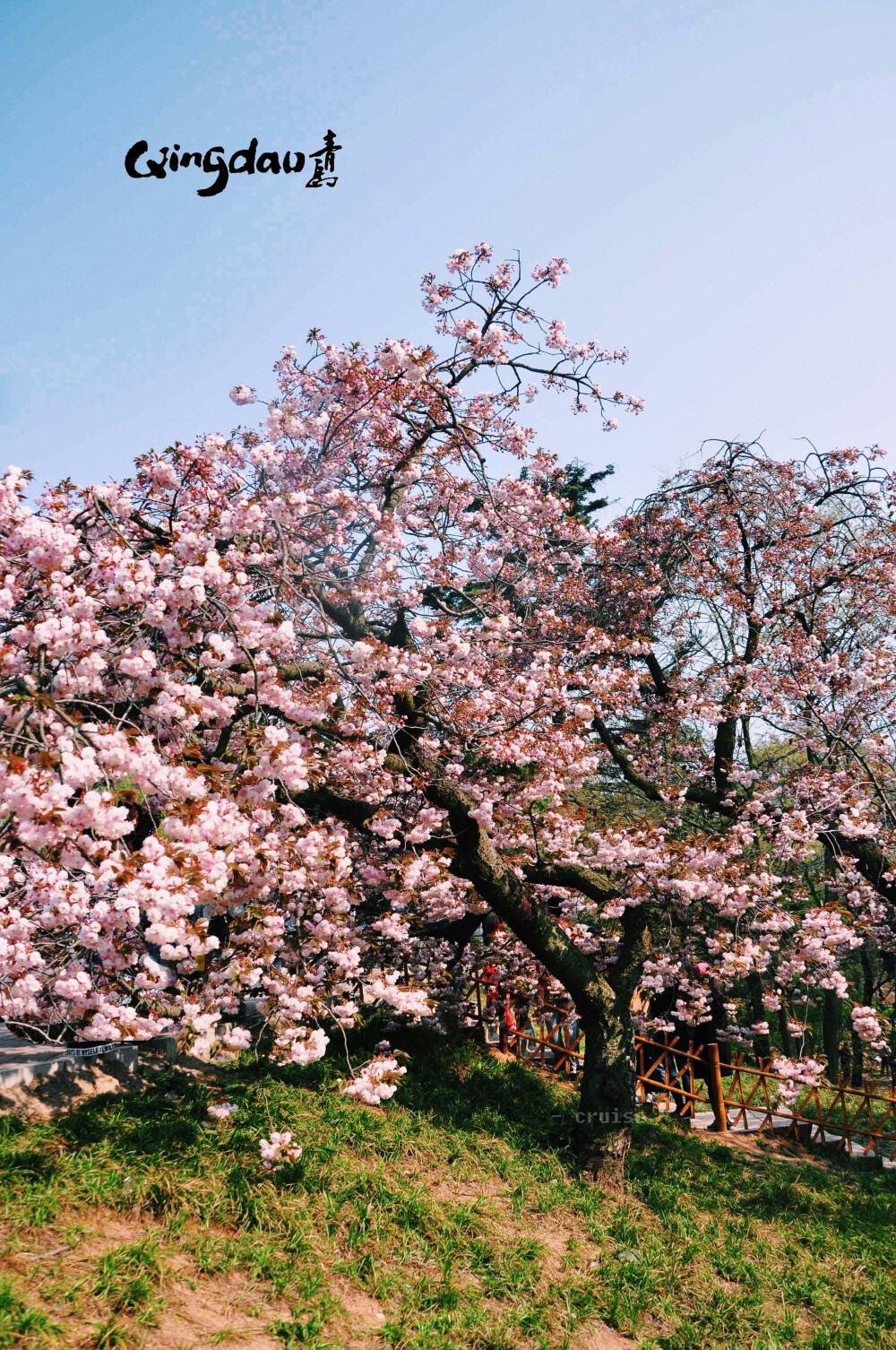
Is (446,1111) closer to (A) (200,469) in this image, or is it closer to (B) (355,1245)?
(B) (355,1245)

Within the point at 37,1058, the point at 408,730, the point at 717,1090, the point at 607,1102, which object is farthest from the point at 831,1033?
the point at 37,1058

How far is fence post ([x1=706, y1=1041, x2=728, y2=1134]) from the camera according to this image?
38.1 ft

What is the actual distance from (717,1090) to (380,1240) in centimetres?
789

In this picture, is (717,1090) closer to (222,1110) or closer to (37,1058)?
(222,1110)

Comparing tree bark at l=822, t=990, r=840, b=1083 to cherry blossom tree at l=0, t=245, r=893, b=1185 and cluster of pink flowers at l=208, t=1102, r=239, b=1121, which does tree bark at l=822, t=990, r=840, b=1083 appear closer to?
cherry blossom tree at l=0, t=245, r=893, b=1185

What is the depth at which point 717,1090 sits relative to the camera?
11.7 m

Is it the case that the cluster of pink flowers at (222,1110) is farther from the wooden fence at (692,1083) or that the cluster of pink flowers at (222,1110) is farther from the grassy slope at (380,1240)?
the wooden fence at (692,1083)

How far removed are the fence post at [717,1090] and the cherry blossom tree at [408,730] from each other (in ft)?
3.70

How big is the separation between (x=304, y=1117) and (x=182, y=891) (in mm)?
3862

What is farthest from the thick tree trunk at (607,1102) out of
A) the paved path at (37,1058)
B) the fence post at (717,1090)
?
the paved path at (37,1058)

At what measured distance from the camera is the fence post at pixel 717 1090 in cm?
1161

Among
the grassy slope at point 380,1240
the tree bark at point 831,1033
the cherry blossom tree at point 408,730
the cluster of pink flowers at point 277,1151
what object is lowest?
the tree bark at point 831,1033

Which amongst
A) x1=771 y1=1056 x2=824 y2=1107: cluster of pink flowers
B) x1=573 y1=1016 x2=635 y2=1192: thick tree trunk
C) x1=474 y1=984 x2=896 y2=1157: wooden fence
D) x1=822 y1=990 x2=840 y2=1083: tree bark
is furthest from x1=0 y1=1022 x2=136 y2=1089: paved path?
x1=822 y1=990 x2=840 y2=1083: tree bark

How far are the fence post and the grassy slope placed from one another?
10.0ft
